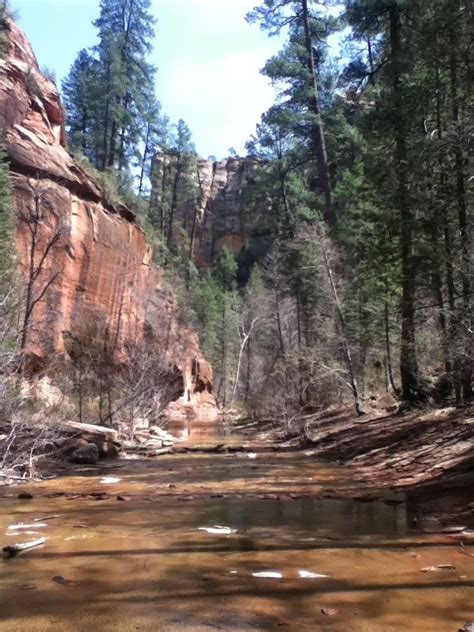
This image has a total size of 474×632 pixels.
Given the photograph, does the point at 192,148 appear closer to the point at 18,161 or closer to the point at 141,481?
the point at 18,161

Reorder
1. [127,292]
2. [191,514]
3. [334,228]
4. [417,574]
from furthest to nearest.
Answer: [127,292], [334,228], [191,514], [417,574]

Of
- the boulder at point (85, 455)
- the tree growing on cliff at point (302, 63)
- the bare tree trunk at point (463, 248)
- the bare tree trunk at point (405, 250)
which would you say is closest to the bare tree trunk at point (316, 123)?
the tree growing on cliff at point (302, 63)

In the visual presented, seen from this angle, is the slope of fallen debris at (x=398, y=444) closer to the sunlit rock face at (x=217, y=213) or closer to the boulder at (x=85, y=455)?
the boulder at (x=85, y=455)

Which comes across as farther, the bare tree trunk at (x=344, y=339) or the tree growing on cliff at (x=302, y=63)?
the tree growing on cliff at (x=302, y=63)

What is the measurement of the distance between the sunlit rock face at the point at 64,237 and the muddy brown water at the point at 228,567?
1738cm

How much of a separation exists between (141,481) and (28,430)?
129 inches

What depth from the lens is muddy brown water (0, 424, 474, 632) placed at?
353 centimetres

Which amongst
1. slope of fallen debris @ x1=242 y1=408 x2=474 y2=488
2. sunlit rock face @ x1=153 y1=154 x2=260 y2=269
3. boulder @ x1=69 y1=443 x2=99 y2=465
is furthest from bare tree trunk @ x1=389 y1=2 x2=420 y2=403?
sunlit rock face @ x1=153 y1=154 x2=260 y2=269

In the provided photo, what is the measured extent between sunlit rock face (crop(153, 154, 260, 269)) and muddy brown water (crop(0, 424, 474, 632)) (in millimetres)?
67664

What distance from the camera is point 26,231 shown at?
27094 millimetres

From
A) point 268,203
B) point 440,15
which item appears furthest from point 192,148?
point 440,15

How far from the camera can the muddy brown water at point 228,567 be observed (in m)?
3.53

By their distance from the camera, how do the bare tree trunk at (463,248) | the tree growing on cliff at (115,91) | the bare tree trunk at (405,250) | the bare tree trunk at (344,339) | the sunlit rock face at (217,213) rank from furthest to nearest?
1. the sunlit rock face at (217,213)
2. the tree growing on cliff at (115,91)
3. the bare tree trunk at (344,339)
4. the bare tree trunk at (405,250)
5. the bare tree trunk at (463,248)

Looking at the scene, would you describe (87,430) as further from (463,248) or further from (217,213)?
(217,213)
